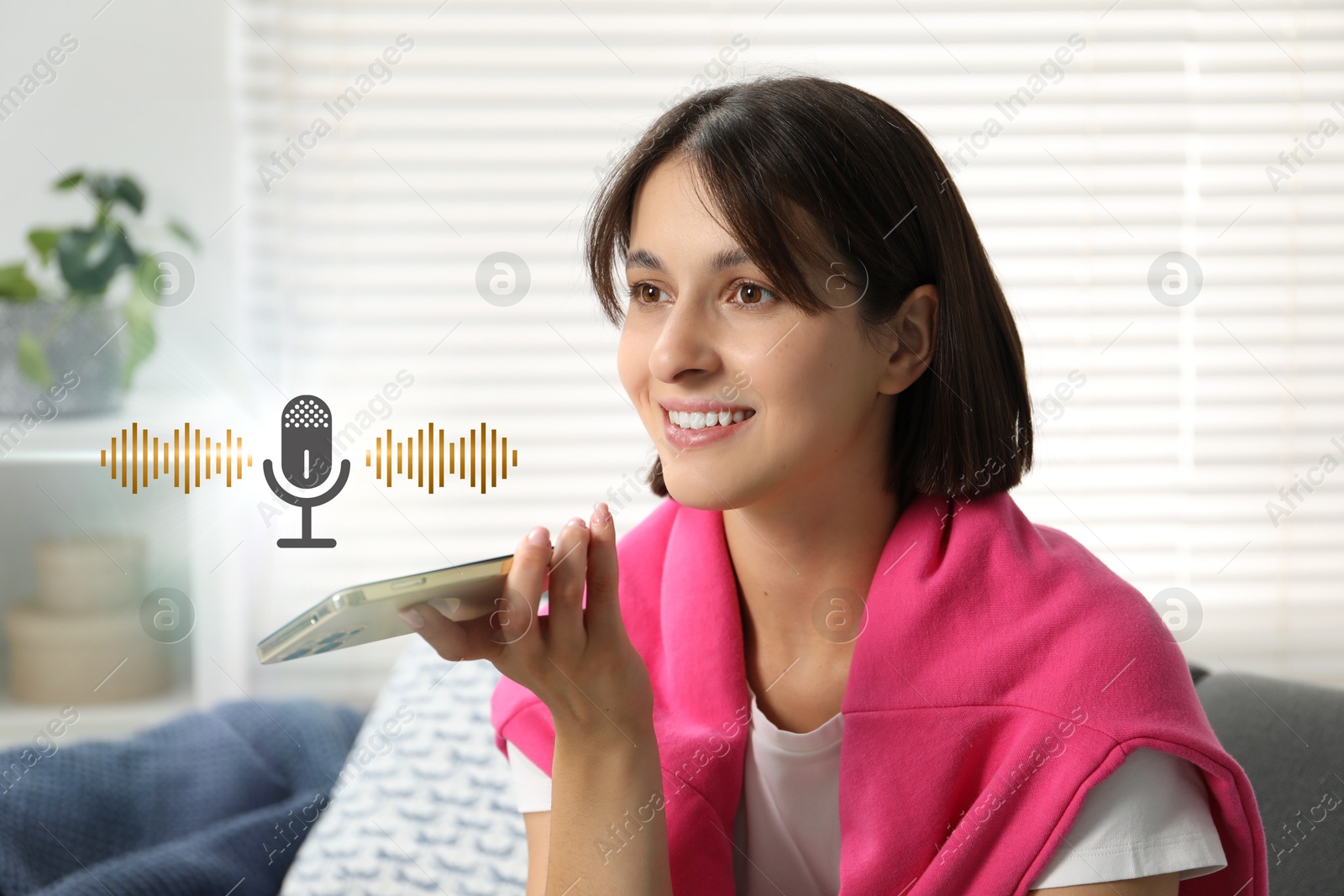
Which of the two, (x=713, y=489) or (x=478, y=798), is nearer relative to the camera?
(x=713, y=489)

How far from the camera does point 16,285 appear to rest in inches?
70.1

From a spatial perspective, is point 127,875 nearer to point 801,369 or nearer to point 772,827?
point 772,827

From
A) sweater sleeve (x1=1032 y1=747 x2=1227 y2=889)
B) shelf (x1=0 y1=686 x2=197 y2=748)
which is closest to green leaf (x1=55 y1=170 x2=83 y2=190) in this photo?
shelf (x1=0 y1=686 x2=197 y2=748)

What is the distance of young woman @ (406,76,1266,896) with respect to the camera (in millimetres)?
859

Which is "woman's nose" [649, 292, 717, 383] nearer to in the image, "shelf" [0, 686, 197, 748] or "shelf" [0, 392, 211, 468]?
"shelf" [0, 392, 211, 468]

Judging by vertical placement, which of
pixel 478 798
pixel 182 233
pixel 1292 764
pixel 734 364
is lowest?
pixel 478 798

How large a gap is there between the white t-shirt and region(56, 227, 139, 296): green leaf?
1285 millimetres

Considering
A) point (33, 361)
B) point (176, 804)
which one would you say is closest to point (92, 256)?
point (33, 361)

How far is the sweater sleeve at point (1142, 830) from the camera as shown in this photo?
834 mm

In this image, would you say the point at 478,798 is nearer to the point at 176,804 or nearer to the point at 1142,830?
the point at 176,804

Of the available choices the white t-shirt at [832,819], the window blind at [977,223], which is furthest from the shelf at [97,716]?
the white t-shirt at [832,819]

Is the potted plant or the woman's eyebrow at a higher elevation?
the woman's eyebrow

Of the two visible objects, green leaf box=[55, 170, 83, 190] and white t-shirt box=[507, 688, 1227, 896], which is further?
green leaf box=[55, 170, 83, 190]

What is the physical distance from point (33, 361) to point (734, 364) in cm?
146
